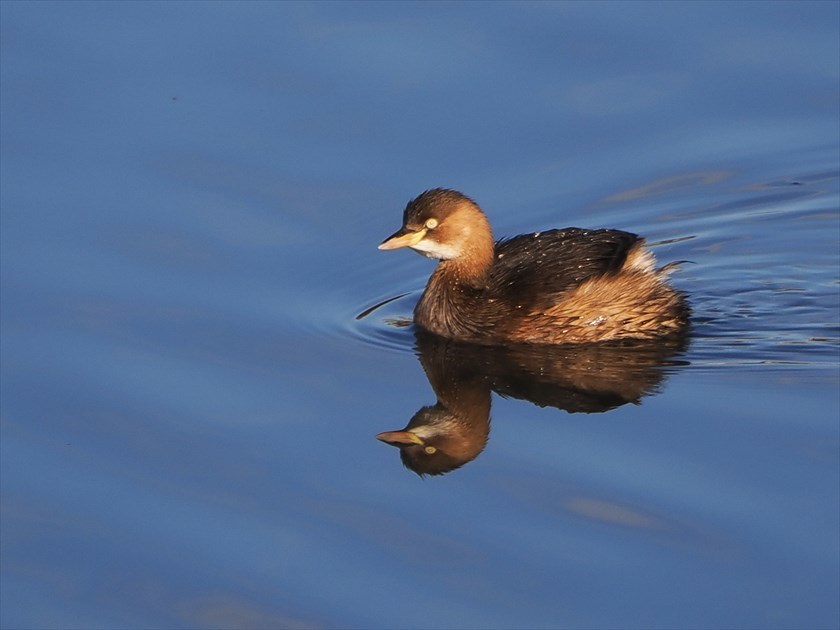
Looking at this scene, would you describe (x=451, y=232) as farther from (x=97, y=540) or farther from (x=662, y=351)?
(x=97, y=540)

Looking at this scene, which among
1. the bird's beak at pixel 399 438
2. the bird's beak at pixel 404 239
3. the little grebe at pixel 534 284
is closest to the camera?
the bird's beak at pixel 399 438

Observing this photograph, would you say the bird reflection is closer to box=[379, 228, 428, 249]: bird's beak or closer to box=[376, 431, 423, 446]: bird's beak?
box=[376, 431, 423, 446]: bird's beak

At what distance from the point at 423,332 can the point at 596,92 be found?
2859 mm

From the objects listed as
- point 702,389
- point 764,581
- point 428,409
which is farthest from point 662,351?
point 764,581

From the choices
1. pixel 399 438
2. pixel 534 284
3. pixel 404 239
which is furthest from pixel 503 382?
pixel 404 239

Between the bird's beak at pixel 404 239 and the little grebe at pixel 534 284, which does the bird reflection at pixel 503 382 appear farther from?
the bird's beak at pixel 404 239

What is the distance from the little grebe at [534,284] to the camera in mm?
9898

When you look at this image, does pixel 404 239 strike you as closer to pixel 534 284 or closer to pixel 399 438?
pixel 534 284

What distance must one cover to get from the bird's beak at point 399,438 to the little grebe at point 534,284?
1556mm

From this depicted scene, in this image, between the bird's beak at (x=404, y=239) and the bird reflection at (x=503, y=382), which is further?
the bird's beak at (x=404, y=239)

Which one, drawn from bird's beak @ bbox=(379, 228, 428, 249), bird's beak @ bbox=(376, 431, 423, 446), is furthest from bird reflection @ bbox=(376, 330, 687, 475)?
bird's beak @ bbox=(379, 228, 428, 249)

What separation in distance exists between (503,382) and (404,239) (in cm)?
124

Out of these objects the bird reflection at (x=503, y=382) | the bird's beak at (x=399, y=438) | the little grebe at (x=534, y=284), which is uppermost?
the little grebe at (x=534, y=284)

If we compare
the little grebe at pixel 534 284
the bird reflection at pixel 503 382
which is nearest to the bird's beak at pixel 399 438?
the bird reflection at pixel 503 382
